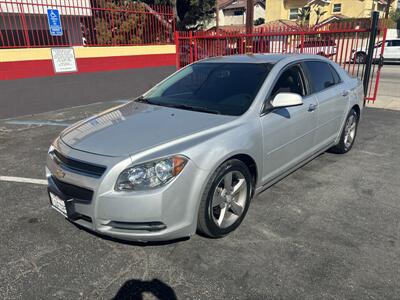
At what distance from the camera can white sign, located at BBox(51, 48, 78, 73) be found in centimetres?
889

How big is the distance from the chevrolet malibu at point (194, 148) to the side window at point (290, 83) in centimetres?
1

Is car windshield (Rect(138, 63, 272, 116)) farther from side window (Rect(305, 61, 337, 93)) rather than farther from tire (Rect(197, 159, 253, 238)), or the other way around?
side window (Rect(305, 61, 337, 93))

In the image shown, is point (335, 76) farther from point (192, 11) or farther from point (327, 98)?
point (192, 11)

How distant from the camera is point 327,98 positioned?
13.8 feet

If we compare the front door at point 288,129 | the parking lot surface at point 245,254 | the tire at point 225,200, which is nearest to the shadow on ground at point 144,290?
→ the parking lot surface at point 245,254

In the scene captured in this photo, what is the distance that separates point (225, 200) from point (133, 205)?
89cm

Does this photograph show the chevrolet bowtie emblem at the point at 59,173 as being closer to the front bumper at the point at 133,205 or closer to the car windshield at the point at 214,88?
the front bumper at the point at 133,205

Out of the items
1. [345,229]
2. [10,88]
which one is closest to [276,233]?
[345,229]

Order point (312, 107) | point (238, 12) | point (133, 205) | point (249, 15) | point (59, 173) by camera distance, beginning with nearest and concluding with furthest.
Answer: point (133, 205) → point (59, 173) → point (312, 107) → point (249, 15) → point (238, 12)

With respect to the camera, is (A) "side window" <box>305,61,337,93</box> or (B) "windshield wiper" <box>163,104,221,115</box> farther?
(A) "side window" <box>305,61,337,93</box>

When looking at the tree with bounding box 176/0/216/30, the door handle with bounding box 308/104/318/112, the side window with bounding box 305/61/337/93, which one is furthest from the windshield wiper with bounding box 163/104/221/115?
the tree with bounding box 176/0/216/30

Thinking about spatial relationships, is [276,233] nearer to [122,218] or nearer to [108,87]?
[122,218]

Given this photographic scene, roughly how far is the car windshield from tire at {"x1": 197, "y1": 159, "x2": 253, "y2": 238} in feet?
1.88

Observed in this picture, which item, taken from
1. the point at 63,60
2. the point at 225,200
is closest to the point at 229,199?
the point at 225,200
